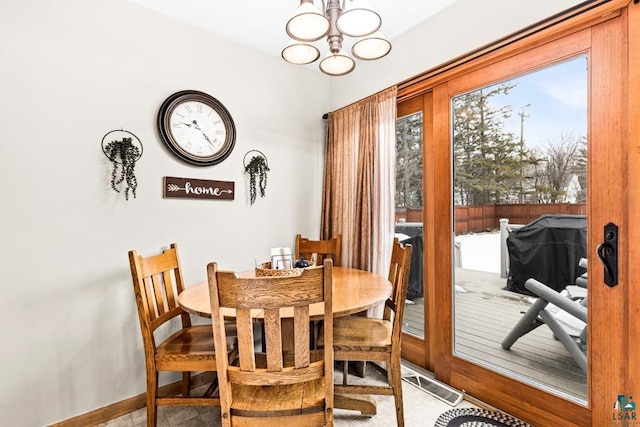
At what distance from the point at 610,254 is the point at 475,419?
1.18 metres

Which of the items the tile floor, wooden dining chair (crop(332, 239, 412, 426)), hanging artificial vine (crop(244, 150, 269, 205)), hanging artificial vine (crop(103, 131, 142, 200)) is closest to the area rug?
the tile floor

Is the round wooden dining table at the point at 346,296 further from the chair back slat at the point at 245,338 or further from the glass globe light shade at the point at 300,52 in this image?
the glass globe light shade at the point at 300,52

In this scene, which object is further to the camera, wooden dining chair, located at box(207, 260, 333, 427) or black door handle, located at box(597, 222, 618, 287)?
black door handle, located at box(597, 222, 618, 287)

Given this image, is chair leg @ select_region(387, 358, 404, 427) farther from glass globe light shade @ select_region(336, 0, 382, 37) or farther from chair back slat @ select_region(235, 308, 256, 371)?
glass globe light shade @ select_region(336, 0, 382, 37)

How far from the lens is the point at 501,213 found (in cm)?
202

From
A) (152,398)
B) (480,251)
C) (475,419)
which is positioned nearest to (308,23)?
(480,251)

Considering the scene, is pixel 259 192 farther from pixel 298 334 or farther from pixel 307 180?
pixel 298 334

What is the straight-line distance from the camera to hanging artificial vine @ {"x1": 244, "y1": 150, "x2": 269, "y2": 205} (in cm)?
261

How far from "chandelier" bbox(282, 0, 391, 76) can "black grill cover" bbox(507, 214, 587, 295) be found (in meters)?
1.36

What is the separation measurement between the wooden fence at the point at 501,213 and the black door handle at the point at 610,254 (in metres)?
0.16

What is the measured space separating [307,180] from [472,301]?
1.72 m

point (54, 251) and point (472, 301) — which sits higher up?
point (54, 251)

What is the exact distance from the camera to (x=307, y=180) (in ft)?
9.83

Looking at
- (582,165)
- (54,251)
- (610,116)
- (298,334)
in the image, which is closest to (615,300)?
(582,165)
